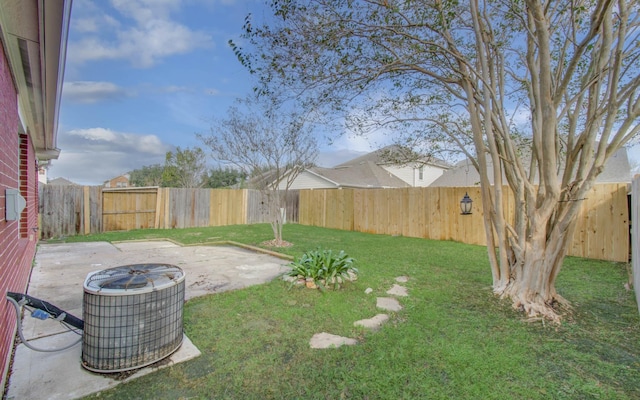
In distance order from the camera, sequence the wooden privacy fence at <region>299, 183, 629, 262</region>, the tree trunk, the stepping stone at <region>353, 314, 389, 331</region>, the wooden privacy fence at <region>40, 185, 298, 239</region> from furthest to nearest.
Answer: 1. the wooden privacy fence at <region>40, 185, 298, 239</region>
2. the wooden privacy fence at <region>299, 183, 629, 262</region>
3. the tree trunk
4. the stepping stone at <region>353, 314, 389, 331</region>

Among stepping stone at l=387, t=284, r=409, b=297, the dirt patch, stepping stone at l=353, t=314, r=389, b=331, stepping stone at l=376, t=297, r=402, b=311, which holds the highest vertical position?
the dirt patch

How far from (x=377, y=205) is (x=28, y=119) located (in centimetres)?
904

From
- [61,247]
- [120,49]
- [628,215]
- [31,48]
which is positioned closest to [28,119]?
[120,49]

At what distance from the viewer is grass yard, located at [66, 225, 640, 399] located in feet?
6.62

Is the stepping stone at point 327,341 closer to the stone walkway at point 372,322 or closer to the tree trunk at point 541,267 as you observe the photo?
the stone walkway at point 372,322

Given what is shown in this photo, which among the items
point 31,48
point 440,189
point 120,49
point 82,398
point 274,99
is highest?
point 120,49

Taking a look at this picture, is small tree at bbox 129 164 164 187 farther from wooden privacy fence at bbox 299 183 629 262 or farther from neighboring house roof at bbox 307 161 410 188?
wooden privacy fence at bbox 299 183 629 262

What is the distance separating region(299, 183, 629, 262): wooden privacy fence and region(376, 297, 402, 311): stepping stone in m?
5.50

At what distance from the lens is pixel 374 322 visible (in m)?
3.10

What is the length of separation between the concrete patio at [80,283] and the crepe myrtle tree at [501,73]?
9.70 ft

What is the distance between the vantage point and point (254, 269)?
525 centimetres

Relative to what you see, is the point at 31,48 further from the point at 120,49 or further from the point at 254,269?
the point at 254,269

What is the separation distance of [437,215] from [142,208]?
10279 millimetres

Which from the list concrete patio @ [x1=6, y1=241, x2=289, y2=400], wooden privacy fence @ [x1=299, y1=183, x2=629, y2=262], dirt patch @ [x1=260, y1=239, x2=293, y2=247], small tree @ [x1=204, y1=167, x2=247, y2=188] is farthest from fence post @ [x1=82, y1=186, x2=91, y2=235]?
small tree @ [x1=204, y1=167, x2=247, y2=188]
